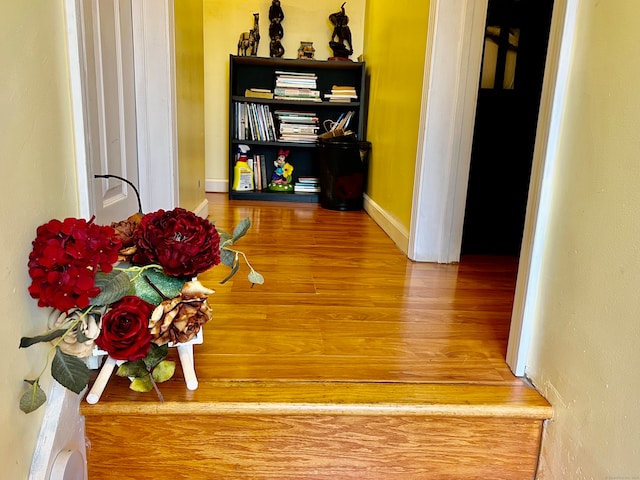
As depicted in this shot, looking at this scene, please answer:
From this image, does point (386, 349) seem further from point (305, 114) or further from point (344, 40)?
point (344, 40)

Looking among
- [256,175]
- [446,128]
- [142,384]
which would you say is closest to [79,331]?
[142,384]

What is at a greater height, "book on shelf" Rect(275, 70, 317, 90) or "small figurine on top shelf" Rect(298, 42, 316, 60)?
"small figurine on top shelf" Rect(298, 42, 316, 60)

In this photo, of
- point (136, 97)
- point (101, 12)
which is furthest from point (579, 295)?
point (136, 97)

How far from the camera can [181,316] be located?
0.83 meters

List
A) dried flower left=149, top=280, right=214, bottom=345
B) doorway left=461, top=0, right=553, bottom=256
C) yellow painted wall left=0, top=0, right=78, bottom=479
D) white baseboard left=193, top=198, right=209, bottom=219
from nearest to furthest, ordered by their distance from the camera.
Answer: yellow painted wall left=0, top=0, right=78, bottom=479 → dried flower left=149, top=280, right=214, bottom=345 → doorway left=461, top=0, right=553, bottom=256 → white baseboard left=193, top=198, right=209, bottom=219

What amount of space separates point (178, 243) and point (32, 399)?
0.33m

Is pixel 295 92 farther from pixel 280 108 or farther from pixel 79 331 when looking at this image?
pixel 79 331

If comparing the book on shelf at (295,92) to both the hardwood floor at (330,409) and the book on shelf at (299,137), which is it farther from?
the hardwood floor at (330,409)

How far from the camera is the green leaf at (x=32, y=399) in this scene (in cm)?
73

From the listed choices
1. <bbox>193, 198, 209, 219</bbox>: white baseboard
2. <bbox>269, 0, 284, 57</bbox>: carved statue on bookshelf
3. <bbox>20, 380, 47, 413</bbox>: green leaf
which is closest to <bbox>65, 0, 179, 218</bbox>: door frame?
<bbox>193, 198, 209, 219</bbox>: white baseboard

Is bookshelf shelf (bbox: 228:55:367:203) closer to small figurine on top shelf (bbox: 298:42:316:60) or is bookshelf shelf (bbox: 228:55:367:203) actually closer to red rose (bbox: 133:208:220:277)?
small figurine on top shelf (bbox: 298:42:316:60)

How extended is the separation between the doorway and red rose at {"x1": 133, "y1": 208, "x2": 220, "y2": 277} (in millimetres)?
1528

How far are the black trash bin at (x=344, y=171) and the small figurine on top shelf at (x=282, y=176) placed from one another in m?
0.42

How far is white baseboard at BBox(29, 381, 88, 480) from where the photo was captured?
79 centimetres
